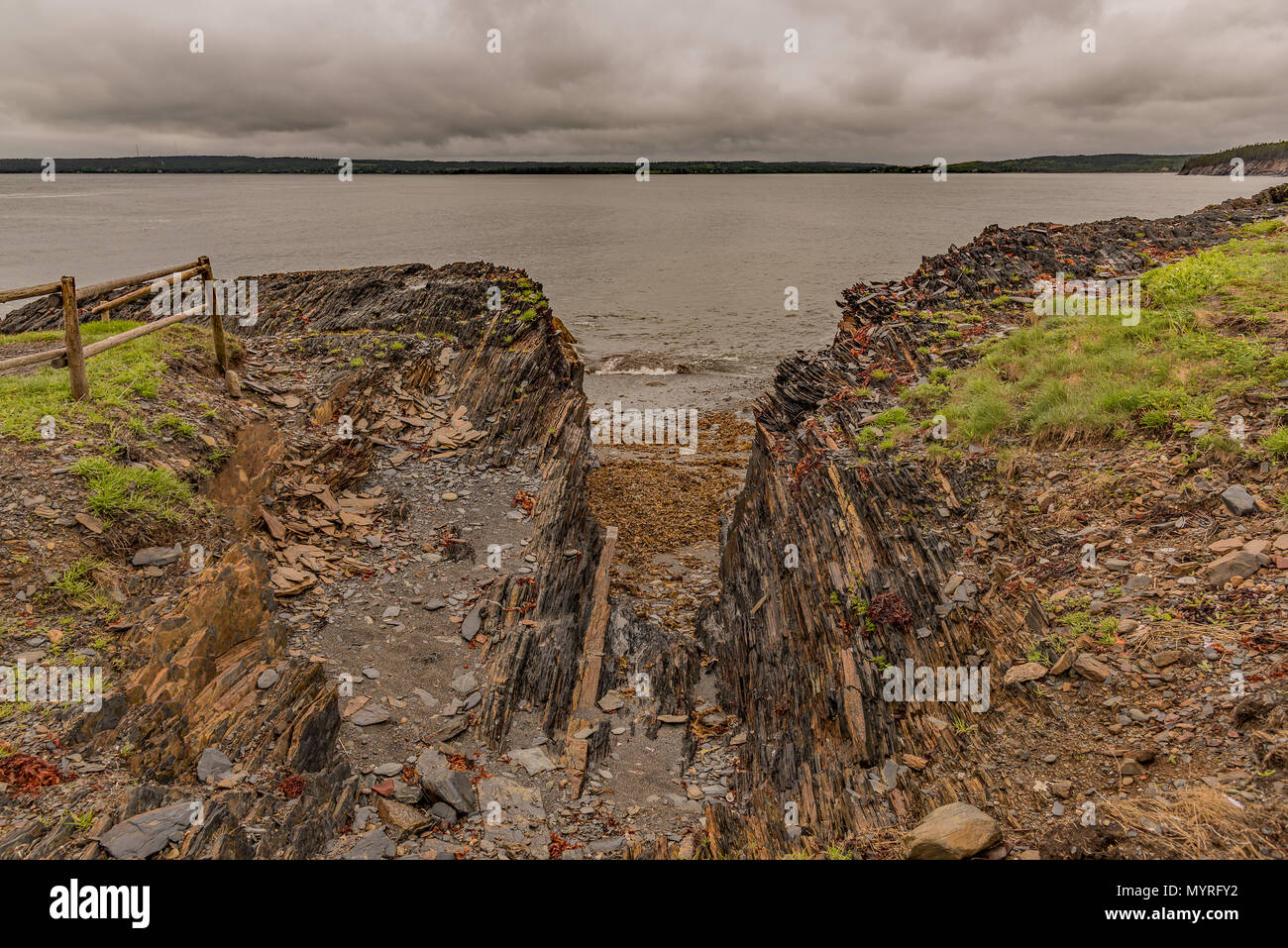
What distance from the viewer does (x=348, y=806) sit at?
915 cm

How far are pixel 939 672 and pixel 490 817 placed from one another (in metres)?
6.69

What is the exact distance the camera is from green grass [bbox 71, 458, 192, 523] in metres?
10.6

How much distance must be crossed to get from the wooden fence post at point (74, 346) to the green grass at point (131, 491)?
7.21 ft

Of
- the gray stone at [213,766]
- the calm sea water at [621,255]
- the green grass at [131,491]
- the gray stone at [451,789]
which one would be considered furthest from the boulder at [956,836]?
the calm sea water at [621,255]

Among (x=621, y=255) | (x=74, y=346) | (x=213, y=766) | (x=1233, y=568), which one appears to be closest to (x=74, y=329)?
(x=74, y=346)

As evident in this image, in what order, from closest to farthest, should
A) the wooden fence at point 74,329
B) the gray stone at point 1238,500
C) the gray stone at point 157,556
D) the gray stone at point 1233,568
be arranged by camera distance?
the gray stone at point 1233,568 < the gray stone at point 1238,500 < the gray stone at point 157,556 < the wooden fence at point 74,329

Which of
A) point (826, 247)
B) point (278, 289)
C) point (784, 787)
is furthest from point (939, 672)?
point (826, 247)

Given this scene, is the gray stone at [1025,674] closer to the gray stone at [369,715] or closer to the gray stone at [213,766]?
the gray stone at [369,715]

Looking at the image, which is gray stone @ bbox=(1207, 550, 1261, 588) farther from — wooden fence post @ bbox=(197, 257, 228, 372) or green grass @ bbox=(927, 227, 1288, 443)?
→ wooden fence post @ bbox=(197, 257, 228, 372)

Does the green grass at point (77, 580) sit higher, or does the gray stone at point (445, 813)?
the green grass at point (77, 580)

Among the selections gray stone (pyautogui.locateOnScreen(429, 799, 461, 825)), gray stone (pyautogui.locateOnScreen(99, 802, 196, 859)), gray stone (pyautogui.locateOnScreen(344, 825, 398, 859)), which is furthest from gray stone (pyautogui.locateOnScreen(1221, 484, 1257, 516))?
gray stone (pyautogui.locateOnScreen(99, 802, 196, 859))

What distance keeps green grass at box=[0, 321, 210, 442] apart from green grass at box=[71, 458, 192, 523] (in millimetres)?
1313

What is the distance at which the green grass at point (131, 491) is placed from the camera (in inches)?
416
